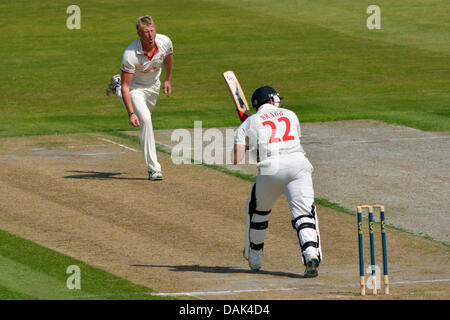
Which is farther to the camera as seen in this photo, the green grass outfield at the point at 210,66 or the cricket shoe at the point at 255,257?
the green grass outfield at the point at 210,66

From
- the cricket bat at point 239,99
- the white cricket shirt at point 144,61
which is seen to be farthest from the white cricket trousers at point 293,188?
the white cricket shirt at point 144,61

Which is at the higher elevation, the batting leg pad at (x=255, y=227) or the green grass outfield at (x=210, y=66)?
the green grass outfield at (x=210, y=66)

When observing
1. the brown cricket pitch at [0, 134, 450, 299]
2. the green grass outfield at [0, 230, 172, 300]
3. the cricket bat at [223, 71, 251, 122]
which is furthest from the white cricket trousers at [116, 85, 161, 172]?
the green grass outfield at [0, 230, 172, 300]

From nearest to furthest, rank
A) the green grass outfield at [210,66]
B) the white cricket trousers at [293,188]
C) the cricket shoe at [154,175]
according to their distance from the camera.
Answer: the white cricket trousers at [293,188] < the cricket shoe at [154,175] < the green grass outfield at [210,66]

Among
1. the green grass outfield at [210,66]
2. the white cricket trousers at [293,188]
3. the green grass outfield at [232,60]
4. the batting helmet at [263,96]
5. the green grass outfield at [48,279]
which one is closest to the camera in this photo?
the green grass outfield at [48,279]

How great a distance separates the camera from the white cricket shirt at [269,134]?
12062 millimetres

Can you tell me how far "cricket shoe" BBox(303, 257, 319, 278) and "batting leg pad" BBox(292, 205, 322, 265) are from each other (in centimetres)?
5

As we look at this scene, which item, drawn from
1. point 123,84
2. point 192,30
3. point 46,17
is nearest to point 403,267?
point 123,84

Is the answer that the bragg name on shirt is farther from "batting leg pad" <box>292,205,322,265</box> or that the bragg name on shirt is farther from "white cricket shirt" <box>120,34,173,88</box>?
"white cricket shirt" <box>120,34,173,88</box>

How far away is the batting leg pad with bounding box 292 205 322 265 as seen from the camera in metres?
11.8

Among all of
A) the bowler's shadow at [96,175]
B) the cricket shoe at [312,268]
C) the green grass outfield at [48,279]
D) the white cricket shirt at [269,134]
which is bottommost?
the green grass outfield at [48,279]

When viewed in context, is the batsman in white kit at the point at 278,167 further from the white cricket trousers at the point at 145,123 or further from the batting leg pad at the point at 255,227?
the white cricket trousers at the point at 145,123
